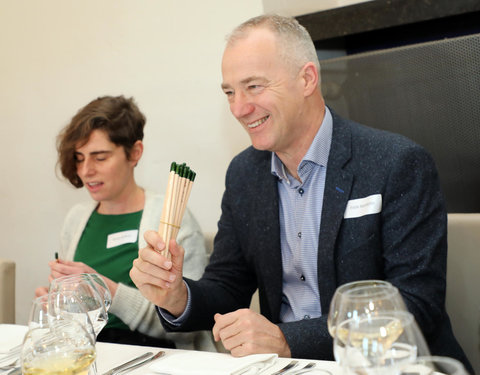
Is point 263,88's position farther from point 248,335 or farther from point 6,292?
point 6,292

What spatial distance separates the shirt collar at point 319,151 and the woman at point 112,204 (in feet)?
1.68

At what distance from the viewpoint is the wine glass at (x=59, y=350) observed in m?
1.04

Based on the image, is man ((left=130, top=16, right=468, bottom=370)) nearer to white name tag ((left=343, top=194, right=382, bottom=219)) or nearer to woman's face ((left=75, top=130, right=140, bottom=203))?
white name tag ((left=343, top=194, right=382, bottom=219))

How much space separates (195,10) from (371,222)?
180cm

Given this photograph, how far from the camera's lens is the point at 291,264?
6.23 ft

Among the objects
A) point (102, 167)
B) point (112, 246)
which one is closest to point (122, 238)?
point (112, 246)

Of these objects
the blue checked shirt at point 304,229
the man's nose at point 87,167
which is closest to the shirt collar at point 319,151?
the blue checked shirt at point 304,229

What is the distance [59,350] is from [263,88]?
1.07 m

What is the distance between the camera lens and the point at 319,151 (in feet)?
6.17

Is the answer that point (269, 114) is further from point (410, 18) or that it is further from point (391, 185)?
point (410, 18)

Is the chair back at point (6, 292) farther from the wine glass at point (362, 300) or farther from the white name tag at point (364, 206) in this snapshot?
the wine glass at point (362, 300)

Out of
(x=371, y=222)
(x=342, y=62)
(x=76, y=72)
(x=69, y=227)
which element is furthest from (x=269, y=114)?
(x=76, y=72)

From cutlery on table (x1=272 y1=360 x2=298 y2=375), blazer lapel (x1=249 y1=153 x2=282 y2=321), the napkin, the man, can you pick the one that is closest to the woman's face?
the man

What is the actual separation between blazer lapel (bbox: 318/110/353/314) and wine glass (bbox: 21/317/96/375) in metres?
0.85
